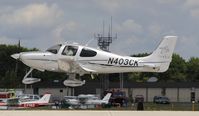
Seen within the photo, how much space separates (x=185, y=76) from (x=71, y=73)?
10702 centimetres

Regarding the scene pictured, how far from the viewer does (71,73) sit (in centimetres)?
4475

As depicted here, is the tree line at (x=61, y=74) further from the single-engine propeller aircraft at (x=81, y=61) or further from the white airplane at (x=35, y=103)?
the single-engine propeller aircraft at (x=81, y=61)

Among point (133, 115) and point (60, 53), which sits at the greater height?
point (60, 53)

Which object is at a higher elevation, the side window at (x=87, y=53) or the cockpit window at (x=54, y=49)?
the cockpit window at (x=54, y=49)

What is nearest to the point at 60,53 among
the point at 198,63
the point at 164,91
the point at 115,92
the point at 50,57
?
the point at 50,57

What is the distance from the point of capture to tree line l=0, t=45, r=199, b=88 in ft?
338

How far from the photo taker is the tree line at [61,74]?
10294cm

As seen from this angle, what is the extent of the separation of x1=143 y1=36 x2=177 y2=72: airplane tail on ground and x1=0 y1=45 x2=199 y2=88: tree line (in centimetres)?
5416

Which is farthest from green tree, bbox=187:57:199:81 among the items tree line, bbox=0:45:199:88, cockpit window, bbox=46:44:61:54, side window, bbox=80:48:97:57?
cockpit window, bbox=46:44:61:54

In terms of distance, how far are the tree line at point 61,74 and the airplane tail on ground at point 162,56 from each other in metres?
54.2

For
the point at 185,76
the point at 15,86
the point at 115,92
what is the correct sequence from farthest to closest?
the point at 185,76 → the point at 15,86 → the point at 115,92

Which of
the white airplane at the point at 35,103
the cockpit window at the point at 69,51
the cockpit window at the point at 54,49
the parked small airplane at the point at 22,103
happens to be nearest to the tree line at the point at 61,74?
the white airplane at the point at 35,103

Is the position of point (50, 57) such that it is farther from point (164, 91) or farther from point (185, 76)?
point (185, 76)

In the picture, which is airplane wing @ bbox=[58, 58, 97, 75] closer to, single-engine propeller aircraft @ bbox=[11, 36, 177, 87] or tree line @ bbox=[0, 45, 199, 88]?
single-engine propeller aircraft @ bbox=[11, 36, 177, 87]
